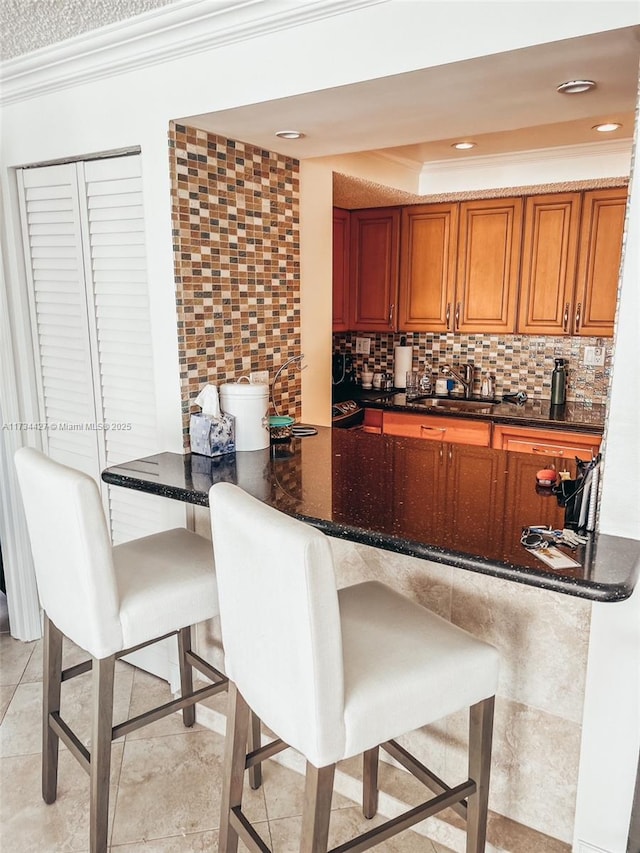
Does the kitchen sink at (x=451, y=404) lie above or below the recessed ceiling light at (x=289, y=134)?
below

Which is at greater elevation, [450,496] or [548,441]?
[450,496]

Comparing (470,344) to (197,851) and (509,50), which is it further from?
(197,851)

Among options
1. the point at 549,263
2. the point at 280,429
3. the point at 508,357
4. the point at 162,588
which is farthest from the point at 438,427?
the point at 162,588

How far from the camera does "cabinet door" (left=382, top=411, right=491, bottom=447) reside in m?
3.94

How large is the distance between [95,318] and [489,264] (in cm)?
257

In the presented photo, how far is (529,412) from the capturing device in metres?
3.97

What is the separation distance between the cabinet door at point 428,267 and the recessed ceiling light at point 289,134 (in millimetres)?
2145

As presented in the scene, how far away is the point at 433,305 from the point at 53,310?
2.51m

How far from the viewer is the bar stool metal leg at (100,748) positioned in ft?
5.56

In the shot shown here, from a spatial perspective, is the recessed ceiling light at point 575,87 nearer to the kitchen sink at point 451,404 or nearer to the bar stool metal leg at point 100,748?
the bar stool metal leg at point 100,748

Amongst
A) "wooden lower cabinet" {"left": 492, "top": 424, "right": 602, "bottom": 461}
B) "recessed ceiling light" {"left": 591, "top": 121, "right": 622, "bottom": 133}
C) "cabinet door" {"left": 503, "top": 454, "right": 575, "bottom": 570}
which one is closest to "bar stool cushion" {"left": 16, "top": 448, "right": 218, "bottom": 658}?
"cabinet door" {"left": 503, "top": 454, "right": 575, "bottom": 570}

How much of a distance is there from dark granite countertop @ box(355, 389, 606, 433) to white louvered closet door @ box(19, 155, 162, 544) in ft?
6.61

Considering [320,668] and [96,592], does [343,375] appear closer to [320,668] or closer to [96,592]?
[96,592]

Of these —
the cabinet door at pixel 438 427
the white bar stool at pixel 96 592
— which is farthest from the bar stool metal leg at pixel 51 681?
the cabinet door at pixel 438 427
